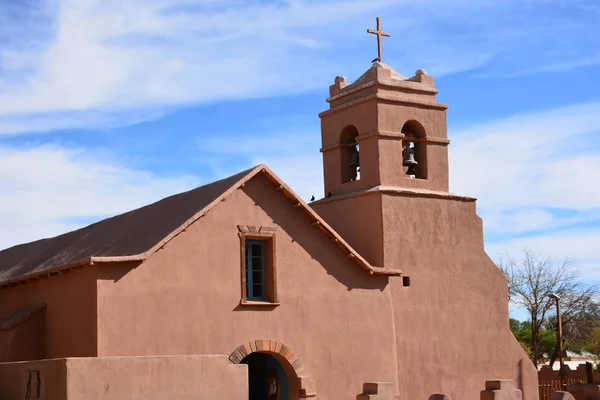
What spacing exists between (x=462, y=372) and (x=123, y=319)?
9.30 m

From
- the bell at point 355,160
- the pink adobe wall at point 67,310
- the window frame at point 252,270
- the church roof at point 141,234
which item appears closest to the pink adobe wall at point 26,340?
the pink adobe wall at point 67,310

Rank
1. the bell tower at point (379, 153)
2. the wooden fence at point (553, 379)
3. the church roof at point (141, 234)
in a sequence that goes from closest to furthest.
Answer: the church roof at point (141, 234), the bell tower at point (379, 153), the wooden fence at point (553, 379)

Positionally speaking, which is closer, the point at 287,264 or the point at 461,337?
the point at 287,264

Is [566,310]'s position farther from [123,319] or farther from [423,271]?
[123,319]

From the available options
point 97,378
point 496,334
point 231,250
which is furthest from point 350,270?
point 97,378

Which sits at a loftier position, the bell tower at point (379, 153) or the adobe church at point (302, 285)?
the bell tower at point (379, 153)

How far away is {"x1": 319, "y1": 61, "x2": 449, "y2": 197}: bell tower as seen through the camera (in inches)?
947

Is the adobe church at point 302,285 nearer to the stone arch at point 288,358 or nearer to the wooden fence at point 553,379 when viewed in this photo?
the stone arch at point 288,358

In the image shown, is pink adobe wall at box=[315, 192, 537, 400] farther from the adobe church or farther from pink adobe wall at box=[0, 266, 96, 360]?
pink adobe wall at box=[0, 266, 96, 360]

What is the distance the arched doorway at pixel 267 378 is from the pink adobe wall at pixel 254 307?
0.71m

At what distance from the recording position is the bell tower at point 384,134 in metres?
24.0

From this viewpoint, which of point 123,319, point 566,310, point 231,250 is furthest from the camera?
point 566,310

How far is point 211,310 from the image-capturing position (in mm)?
19875

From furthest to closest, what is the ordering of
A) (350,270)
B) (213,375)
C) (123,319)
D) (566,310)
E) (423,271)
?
(566,310)
(423,271)
(350,270)
(123,319)
(213,375)
